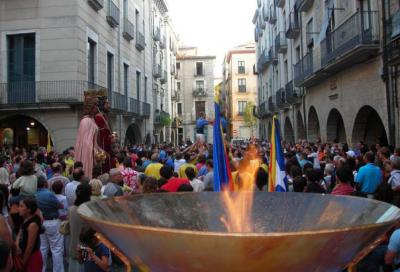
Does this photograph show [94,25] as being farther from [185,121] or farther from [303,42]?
[185,121]

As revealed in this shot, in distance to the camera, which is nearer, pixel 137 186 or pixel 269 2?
pixel 137 186

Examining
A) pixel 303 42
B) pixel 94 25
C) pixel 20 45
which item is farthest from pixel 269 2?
pixel 20 45

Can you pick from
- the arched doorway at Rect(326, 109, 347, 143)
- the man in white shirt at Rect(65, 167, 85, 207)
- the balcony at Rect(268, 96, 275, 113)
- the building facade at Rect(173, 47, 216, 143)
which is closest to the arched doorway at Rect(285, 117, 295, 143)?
the balcony at Rect(268, 96, 275, 113)

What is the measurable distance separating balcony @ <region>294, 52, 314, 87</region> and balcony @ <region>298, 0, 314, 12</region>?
227 cm

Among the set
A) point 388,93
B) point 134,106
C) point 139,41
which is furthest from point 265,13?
point 388,93

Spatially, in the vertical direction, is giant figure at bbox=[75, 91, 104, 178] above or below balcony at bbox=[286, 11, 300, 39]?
below

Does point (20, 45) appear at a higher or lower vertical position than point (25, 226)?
higher

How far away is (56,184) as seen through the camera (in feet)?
19.2

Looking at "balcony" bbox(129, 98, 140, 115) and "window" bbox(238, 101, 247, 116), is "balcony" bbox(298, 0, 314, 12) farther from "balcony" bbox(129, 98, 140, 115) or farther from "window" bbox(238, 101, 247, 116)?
"window" bbox(238, 101, 247, 116)

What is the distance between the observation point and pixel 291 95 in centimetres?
2358

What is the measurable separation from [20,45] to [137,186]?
11.8 m

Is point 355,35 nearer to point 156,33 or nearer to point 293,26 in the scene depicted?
point 293,26

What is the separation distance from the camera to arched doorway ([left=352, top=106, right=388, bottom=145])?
1442cm

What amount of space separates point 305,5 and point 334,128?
19.0 feet
